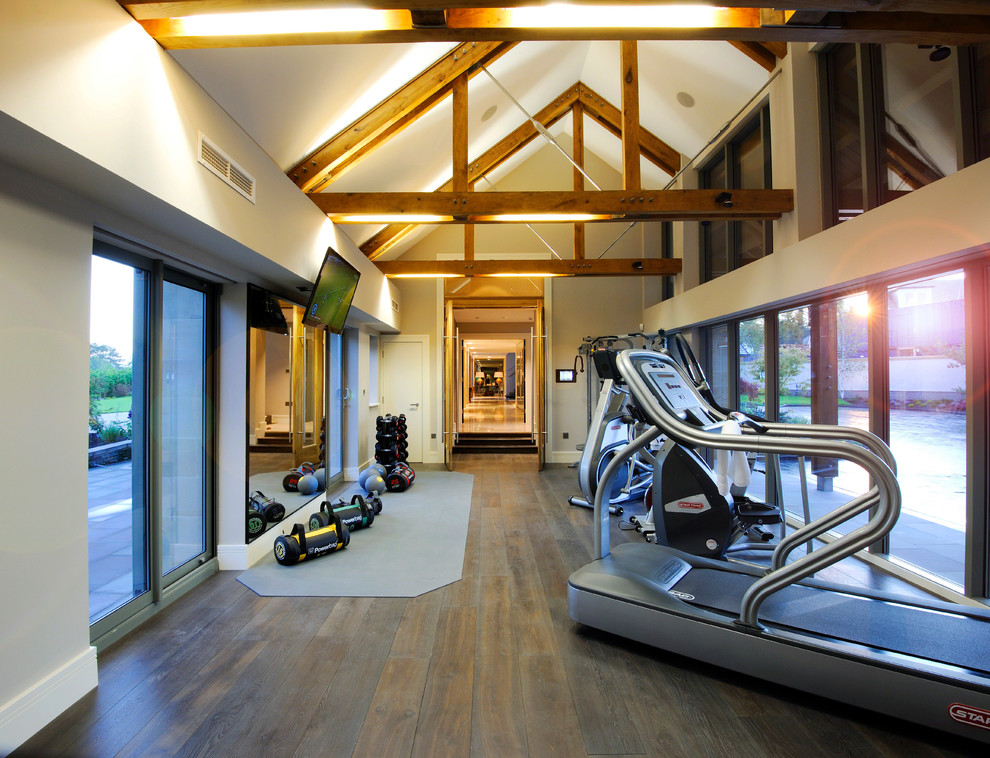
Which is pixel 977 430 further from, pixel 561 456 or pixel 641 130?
pixel 561 456

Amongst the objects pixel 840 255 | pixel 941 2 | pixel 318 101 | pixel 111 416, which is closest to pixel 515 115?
pixel 318 101

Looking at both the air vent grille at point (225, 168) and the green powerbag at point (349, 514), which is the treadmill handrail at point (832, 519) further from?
the air vent grille at point (225, 168)

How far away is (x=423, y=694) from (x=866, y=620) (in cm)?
208

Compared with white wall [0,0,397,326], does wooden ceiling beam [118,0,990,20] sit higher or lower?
higher

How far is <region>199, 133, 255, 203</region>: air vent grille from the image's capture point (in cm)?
261

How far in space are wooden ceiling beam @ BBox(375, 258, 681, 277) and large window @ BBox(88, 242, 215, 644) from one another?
134 inches

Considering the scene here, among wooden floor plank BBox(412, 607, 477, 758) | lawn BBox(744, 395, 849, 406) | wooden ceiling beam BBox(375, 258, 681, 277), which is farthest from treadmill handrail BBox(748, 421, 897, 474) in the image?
wooden ceiling beam BBox(375, 258, 681, 277)

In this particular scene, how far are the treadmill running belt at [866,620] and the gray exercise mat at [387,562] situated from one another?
5.91 ft

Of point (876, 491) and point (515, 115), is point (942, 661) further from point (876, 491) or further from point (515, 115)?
point (515, 115)

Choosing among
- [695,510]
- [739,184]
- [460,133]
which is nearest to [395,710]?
[695,510]

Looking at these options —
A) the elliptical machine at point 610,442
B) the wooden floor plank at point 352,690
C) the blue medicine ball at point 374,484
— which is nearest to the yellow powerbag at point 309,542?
the wooden floor plank at point 352,690

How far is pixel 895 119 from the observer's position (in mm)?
3504

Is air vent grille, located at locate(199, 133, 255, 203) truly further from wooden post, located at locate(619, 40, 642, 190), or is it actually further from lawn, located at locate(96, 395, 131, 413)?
wooden post, located at locate(619, 40, 642, 190)

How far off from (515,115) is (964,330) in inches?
216
